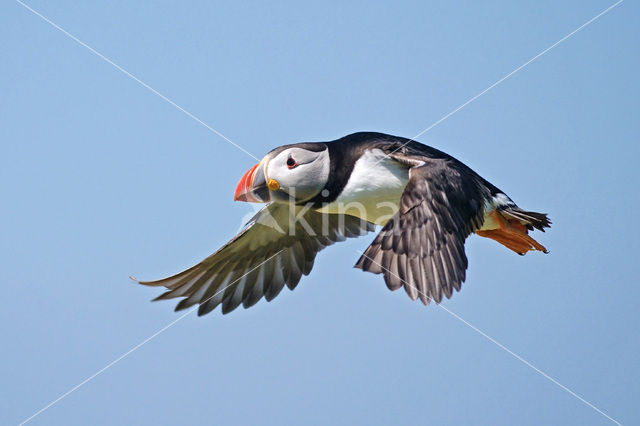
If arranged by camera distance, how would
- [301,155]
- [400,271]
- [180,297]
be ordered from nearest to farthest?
[400,271] → [301,155] → [180,297]

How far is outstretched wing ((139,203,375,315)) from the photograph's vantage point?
581cm

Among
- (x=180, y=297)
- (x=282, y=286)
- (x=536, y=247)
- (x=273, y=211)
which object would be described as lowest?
(x=180, y=297)

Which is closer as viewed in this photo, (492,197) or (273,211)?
(492,197)

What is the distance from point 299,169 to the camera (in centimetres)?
535

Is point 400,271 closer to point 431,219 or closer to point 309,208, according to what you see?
point 431,219

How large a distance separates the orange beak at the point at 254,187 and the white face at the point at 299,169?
5cm

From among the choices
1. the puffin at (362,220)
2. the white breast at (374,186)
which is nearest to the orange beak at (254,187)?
the puffin at (362,220)

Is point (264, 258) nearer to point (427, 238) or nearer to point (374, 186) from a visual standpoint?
point (374, 186)

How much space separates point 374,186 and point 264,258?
3.96ft

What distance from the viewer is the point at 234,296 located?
594 centimetres

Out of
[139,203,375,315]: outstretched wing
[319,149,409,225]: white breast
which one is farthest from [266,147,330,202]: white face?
[139,203,375,315]: outstretched wing

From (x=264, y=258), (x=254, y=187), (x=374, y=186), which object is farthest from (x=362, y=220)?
(x=254, y=187)

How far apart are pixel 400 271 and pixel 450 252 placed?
320 millimetres

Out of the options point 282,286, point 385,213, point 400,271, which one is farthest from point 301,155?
point 400,271
